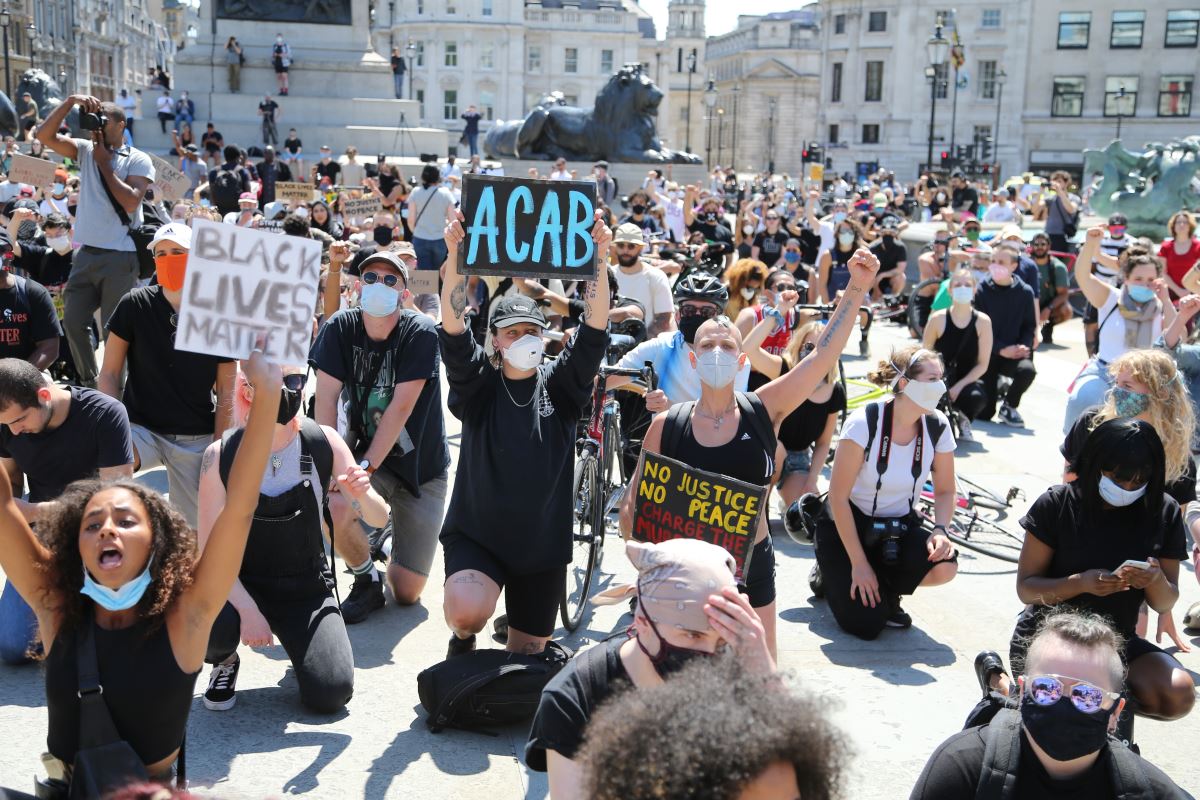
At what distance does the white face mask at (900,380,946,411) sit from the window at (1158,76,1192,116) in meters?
82.3

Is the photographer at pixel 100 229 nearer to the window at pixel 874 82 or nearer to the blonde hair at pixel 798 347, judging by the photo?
the blonde hair at pixel 798 347

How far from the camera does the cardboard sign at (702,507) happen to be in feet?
15.1

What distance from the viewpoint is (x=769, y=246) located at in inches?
688

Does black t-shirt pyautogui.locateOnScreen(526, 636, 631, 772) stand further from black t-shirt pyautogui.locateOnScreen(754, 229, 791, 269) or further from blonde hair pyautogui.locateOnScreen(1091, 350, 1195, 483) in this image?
black t-shirt pyautogui.locateOnScreen(754, 229, 791, 269)

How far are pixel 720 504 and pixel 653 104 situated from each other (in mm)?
27457

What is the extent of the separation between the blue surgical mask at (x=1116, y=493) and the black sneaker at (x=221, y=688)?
345 centimetres

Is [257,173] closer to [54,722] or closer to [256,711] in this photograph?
[256,711]

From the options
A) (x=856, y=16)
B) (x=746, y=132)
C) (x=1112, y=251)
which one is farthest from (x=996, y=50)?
(x=1112, y=251)

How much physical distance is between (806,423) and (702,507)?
12.8 feet

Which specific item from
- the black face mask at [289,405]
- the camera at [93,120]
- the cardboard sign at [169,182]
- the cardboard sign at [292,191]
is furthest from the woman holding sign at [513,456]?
the cardboard sign at [292,191]

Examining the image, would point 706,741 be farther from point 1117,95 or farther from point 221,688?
point 1117,95

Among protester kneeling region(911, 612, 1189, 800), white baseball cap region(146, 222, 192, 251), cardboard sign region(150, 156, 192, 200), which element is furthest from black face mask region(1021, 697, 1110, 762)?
cardboard sign region(150, 156, 192, 200)

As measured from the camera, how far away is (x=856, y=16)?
89.4 metres

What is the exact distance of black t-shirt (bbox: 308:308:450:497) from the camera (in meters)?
6.41
